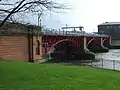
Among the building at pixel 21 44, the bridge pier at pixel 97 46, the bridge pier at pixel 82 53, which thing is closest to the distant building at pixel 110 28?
the bridge pier at pixel 97 46

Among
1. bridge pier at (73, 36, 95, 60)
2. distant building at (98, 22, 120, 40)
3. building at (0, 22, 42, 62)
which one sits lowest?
bridge pier at (73, 36, 95, 60)

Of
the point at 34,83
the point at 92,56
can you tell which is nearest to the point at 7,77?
the point at 34,83

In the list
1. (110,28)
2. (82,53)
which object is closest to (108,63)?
(82,53)

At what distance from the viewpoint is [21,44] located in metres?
45.6

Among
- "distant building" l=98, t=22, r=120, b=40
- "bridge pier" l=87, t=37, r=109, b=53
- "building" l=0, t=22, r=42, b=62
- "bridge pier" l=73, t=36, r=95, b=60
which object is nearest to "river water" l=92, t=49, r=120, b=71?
"bridge pier" l=73, t=36, r=95, b=60

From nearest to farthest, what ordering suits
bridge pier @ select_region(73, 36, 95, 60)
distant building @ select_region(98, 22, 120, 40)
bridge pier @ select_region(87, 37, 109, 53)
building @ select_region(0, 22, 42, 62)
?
building @ select_region(0, 22, 42, 62)
bridge pier @ select_region(73, 36, 95, 60)
bridge pier @ select_region(87, 37, 109, 53)
distant building @ select_region(98, 22, 120, 40)

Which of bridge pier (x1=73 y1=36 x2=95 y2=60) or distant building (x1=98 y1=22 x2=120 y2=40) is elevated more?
distant building (x1=98 y1=22 x2=120 y2=40)

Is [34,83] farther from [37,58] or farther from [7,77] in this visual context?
[37,58]

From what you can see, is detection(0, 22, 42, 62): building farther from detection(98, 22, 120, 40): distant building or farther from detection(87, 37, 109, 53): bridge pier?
detection(98, 22, 120, 40): distant building

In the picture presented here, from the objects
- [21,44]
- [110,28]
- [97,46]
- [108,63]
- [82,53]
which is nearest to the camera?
[21,44]

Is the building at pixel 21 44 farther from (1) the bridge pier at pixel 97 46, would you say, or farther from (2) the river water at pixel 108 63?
(1) the bridge pier at pixel 97 46

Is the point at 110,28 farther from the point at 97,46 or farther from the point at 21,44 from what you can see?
the point at 21,44

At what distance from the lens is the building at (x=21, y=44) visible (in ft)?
136

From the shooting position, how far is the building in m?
41.5
